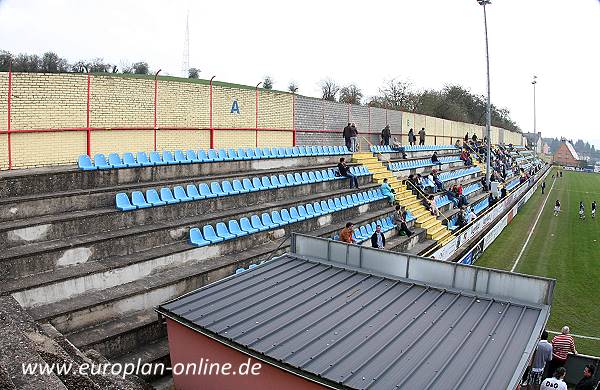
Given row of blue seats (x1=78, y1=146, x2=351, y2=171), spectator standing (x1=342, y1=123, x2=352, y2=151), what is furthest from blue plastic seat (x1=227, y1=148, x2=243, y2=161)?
spectator standing (x1=342, y1=123, x2=352, y2=151)

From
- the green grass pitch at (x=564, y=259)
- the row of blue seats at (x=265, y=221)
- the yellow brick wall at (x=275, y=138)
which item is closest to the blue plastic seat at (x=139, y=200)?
the row of blue seats at (x=265, y=221)

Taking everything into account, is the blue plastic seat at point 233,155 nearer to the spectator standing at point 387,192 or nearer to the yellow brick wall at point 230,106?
the yellow brick wall at point 230,106

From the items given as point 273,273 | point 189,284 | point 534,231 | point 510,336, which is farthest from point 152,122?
point 534,231

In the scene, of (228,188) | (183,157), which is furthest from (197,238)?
(183,157)

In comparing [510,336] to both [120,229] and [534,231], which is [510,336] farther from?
[534,231]

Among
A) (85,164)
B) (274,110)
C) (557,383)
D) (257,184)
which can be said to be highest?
(274,110)

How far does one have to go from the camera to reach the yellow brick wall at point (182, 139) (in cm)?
1479

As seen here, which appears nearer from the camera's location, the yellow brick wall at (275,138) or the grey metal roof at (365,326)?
the grey metal roof at (365,326)

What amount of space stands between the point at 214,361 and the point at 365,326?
2113 millimetres

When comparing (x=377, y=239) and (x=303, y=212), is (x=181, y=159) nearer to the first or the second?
(x=303, y=212)

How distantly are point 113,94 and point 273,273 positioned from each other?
26.9 ft

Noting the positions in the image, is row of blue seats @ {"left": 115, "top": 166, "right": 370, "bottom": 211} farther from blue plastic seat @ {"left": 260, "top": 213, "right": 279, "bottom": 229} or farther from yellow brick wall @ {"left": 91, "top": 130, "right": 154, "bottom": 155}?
yellow brick wall @ {"left": 91, "top": 130, "right": 154, "bottom": 155}

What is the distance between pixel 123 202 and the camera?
10.1 metres

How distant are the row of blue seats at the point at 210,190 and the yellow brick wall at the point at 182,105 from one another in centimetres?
338
